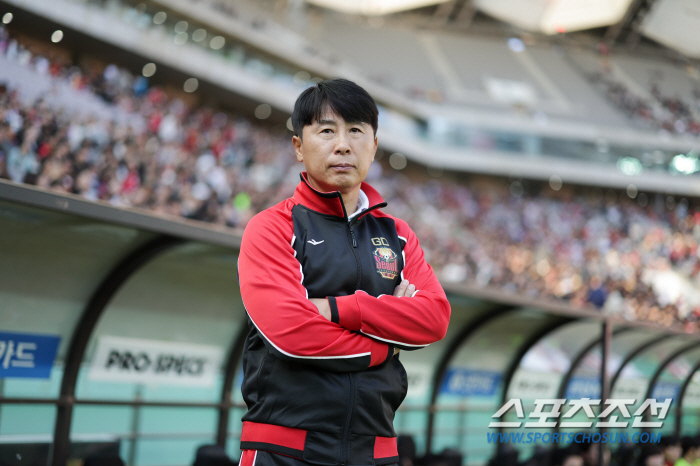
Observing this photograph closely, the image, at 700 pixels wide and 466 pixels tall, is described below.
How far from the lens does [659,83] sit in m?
40.1

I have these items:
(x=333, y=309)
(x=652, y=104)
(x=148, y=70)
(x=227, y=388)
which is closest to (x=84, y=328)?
(x=227, y=388)

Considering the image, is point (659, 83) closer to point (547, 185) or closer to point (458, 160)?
point (547, 185)

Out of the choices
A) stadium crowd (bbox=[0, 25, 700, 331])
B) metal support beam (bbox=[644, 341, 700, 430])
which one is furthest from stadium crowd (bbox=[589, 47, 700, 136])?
metal support beam (bbox=[644, 341, 700, 430])

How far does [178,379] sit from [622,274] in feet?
70.6

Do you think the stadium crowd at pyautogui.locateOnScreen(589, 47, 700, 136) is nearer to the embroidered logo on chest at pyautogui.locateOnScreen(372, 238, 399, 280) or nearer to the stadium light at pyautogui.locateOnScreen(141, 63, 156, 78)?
the stadium light at pyautogui.locateOnScreen(141, 63, 156, 78)

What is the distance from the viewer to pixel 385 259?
6.63 ft

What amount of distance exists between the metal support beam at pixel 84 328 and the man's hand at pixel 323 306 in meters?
2.41

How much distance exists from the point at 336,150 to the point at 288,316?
54cm

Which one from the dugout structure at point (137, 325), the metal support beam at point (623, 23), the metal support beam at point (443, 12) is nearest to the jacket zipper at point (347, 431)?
the dugout structure at point (137, 325)

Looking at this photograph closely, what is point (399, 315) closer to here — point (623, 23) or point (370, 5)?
point (370, 5)

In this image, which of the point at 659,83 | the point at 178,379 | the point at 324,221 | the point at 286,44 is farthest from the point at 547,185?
the point at 324,221

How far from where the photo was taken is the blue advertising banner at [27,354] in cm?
390

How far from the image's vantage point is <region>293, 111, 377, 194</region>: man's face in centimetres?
193

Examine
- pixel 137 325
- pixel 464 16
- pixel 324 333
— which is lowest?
pixel 137 325
